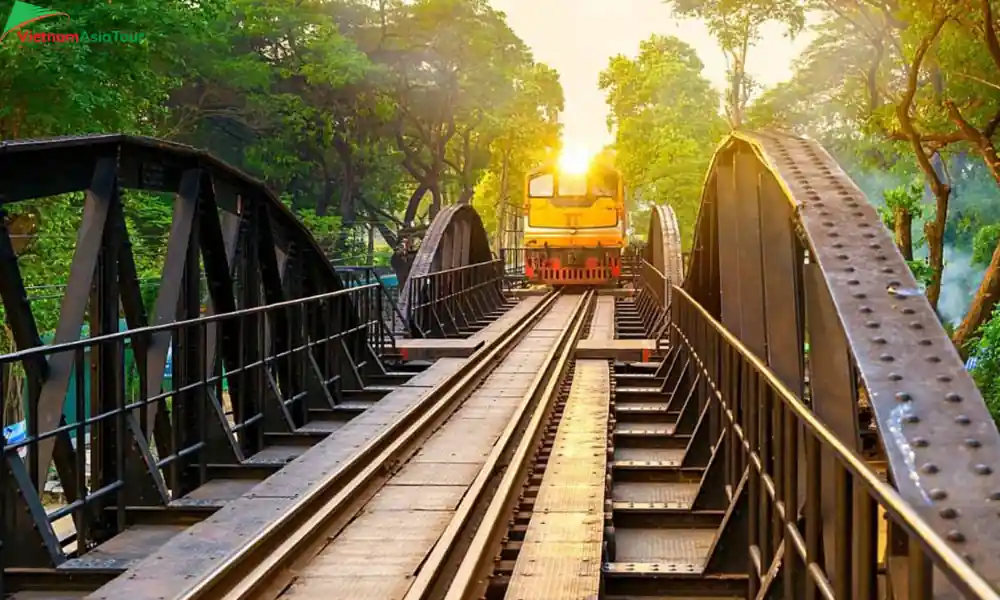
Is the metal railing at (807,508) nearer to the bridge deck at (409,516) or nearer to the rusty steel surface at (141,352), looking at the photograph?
the bridge deck at (409,516)

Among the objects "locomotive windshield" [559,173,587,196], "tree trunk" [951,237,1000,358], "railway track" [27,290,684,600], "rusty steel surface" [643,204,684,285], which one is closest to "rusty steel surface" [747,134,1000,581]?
"railway track" [27,290,684,600]

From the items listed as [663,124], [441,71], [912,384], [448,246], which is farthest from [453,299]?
[663,124]

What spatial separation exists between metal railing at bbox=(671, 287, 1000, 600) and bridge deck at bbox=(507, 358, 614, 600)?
0.80 meters

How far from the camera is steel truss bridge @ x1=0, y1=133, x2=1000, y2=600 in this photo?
330 centimetres

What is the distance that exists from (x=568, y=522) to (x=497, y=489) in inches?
48.7

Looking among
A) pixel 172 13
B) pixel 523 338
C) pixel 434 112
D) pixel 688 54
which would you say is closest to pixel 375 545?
pixel 523 338

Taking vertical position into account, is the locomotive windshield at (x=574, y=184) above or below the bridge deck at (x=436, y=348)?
above

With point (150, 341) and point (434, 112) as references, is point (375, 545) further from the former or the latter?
point (434, 112)

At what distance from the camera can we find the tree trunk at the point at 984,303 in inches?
707

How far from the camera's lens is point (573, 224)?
2969cm

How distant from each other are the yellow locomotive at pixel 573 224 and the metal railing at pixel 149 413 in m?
18.1
